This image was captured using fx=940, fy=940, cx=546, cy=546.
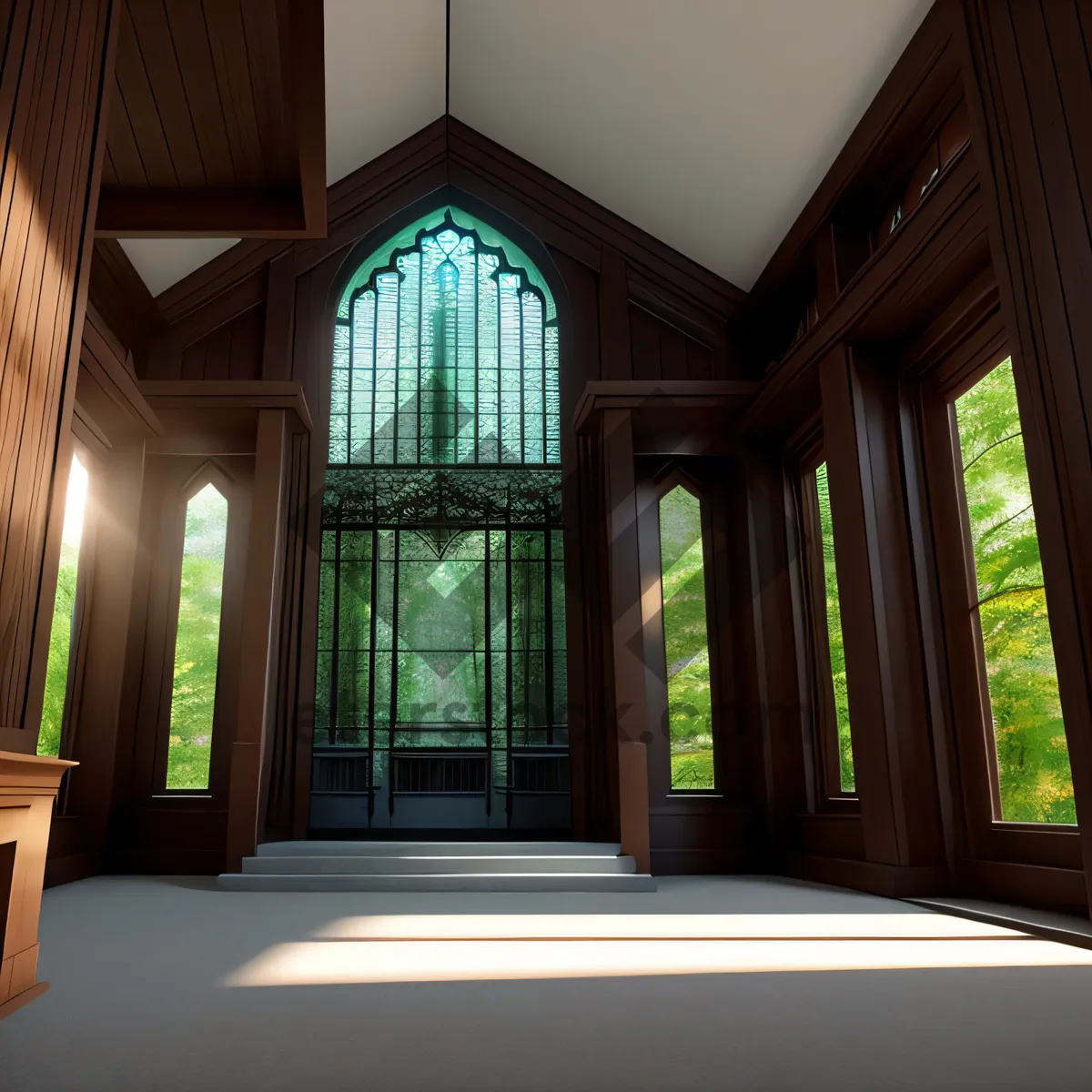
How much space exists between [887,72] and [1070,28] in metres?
1.69

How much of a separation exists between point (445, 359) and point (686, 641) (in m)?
2.56

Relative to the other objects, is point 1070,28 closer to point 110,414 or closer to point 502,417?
point 502,417

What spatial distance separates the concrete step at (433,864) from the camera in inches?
183

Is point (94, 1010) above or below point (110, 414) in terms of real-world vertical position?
below

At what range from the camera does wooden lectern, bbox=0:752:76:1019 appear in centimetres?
190

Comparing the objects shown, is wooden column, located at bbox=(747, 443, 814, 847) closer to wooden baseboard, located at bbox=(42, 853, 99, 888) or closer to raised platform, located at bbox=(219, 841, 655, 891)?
raised platform, located at bbox=(219, 841, 655, 891)

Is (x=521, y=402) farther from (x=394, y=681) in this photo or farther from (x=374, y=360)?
(x=394, y=681)

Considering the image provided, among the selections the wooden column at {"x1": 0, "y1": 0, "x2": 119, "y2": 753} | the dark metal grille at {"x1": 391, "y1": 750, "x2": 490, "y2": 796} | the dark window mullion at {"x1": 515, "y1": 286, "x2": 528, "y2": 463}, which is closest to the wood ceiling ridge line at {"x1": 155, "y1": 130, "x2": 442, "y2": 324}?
the dark window mullion at {"x1": 515, "y1": 286, "x2": 528, "y2": 463}

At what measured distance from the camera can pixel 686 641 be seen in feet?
19.1

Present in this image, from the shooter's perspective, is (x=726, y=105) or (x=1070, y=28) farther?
(x=726, y=105)

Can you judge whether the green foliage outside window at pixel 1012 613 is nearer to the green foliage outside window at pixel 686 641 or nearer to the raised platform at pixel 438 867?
the raised platform at pixel 438 867

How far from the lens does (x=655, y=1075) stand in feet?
5.09

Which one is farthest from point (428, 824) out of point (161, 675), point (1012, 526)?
point (1012, 526)

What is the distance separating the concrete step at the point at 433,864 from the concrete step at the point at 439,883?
4.6 inches
